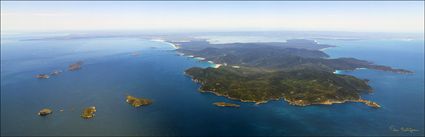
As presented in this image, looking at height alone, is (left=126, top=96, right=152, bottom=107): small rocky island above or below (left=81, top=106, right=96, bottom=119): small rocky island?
above

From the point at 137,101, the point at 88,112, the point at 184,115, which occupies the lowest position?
the point at 184,115

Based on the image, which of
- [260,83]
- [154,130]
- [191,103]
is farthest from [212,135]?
[260,83]

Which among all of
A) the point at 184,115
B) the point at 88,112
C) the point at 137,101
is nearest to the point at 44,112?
the point at 88,112

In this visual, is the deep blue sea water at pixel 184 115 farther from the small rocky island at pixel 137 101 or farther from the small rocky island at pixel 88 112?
the small rocky island at pixel 137 101

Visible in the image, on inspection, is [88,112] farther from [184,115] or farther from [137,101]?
[184,115]

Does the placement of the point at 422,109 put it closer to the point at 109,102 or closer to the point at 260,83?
the point at 260,83

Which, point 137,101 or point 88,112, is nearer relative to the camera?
point 88,112

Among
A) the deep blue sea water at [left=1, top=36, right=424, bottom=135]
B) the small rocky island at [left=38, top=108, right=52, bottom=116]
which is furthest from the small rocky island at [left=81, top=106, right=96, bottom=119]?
the small rocky island at [left=38, top=108, right=52, bottom=116]

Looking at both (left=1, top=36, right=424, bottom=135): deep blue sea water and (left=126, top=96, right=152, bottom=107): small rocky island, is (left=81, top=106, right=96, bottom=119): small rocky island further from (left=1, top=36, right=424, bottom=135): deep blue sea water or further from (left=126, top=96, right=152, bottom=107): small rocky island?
(left=126, top=96, right=152, bottom=107): small rocky island

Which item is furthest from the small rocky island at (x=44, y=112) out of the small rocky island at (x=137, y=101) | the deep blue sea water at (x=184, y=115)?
the small rocky island at (x=137, y=101)
